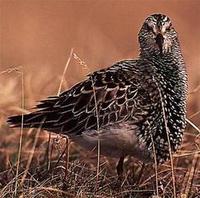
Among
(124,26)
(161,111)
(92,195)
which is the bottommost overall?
(92,195)

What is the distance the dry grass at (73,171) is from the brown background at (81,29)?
280 centimetres

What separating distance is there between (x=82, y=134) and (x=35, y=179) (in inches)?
16.2

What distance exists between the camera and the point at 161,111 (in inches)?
249

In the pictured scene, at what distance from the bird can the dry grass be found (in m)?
0.11

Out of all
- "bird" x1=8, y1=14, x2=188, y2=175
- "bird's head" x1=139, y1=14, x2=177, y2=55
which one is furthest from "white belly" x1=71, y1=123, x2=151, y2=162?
"bird's head" x1=139, y1=14, x2=177, y2=55

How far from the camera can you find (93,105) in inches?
250

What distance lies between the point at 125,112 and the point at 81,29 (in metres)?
7.40

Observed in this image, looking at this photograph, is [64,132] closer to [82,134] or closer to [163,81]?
[82,134]

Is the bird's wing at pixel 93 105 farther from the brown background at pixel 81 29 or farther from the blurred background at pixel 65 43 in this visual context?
the brown background at pixel 81 29

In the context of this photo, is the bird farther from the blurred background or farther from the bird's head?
the blurred background

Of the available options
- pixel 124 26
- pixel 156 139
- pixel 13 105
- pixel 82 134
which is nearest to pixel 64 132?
pixel 82 134

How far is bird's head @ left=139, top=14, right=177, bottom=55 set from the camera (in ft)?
21.7

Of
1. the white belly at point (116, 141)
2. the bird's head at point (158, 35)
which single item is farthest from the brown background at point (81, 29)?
the white belly at point (116, 141)

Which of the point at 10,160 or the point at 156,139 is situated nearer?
the point at 156,139
